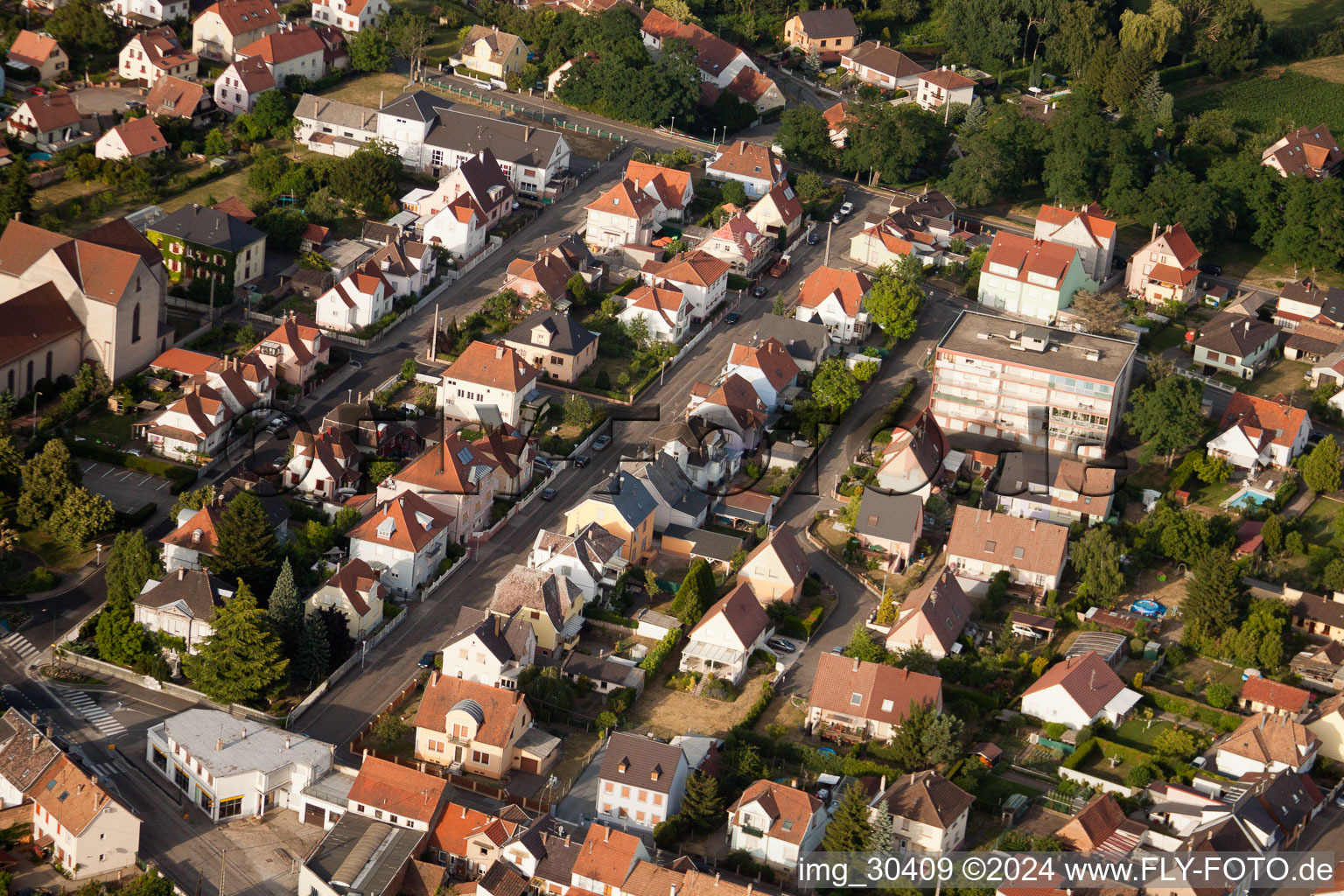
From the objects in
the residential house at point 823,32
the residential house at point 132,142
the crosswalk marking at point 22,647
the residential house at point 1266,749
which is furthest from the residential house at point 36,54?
the residential house at point 1266,749

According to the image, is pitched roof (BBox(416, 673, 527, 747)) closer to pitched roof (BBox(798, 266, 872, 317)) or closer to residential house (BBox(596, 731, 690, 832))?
residential house (BBox(596, 731, 690, 832))

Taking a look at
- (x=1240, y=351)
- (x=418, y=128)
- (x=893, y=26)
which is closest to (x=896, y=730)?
(x=1240, y=351)

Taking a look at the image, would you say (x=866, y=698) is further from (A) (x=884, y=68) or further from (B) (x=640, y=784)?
(A) (x=884, y=68)

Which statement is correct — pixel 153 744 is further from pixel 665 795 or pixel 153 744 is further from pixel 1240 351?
pixel 1240 351

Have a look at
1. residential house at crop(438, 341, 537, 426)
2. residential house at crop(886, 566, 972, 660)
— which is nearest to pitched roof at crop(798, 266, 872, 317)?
residential house at crop(438, 341, 537, 426)

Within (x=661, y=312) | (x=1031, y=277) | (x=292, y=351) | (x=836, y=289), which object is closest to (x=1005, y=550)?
(x=836, y=289)
